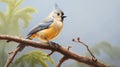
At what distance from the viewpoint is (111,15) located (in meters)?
2.04

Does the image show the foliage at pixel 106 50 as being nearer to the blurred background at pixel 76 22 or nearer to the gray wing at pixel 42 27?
the blurred background at pixel 76 22

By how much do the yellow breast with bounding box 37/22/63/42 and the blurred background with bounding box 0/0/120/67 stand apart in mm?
687

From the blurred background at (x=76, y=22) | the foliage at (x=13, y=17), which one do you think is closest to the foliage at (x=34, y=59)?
the blurred background at (x=76, y=22)

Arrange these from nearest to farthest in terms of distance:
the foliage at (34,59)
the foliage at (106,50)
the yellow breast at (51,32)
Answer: the yellow breast at (51,32), the foliage at (34,59), the foliage at (106,50)

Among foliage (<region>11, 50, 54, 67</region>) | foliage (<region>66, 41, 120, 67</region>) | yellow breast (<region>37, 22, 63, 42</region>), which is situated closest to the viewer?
yellow breast (<region>37, 22, 63, 42</region>)

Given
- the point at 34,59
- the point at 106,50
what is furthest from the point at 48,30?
the point at 106,50

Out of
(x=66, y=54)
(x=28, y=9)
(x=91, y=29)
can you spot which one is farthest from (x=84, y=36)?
(x=66, y=54)

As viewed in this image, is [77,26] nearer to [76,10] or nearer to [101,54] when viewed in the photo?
[76,10]

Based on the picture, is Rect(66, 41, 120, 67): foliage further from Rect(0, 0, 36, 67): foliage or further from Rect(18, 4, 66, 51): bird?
Rect(18, 4, 66, 51): bird

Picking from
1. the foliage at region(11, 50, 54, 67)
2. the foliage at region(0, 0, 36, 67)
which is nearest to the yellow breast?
the foliage at region(11, 50, 54, 67)

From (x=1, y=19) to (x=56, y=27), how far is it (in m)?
0.92

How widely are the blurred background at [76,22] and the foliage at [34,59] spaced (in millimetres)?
54

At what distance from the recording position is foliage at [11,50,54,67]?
5.93ft

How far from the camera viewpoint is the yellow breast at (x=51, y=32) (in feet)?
3.72
